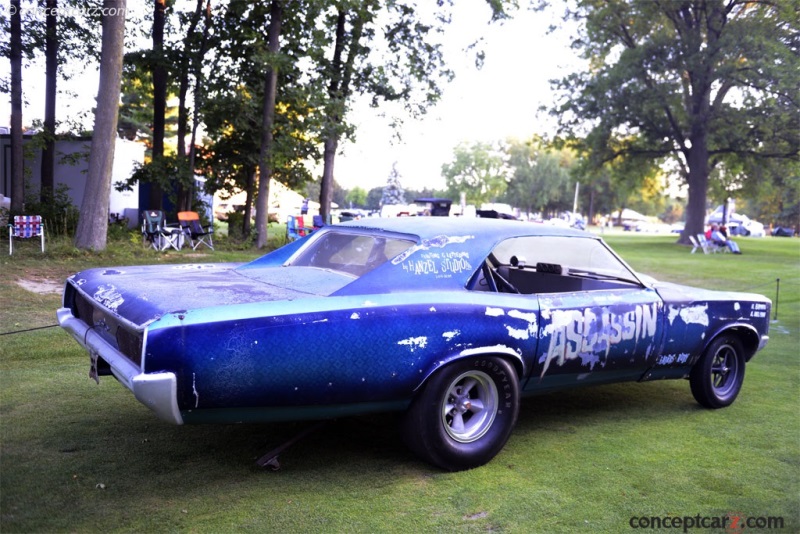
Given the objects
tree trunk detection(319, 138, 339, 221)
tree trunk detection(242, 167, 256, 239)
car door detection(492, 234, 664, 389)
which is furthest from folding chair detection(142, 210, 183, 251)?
car door detection(492, 234, 664, 389)

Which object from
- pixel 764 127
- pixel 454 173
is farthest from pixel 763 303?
pixel 454 173

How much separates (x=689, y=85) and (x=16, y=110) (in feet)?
94.2

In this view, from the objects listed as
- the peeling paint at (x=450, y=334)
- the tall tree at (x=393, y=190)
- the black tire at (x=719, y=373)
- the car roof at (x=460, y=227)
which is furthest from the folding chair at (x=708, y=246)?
the tall tree at (x=393, y=190)

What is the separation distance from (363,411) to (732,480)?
2.10m

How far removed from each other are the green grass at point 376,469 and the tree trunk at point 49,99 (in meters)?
15.2

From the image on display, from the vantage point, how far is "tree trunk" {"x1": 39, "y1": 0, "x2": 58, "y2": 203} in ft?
59.4

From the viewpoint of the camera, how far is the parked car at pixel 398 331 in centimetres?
313

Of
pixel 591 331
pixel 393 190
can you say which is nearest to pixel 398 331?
pixel 591 331

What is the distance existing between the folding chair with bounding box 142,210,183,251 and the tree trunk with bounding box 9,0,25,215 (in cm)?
361

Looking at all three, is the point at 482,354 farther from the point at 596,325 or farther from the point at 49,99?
the point at 49,99

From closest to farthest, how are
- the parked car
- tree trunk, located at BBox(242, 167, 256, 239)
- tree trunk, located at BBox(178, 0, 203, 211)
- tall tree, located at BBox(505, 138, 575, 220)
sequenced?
the parked car < tree trunk, located at BBox(178, 0, 203, 211) < tree trunk, located at BBox(242, 167, 256, 239) < tall tree, located at BBox(505, 138, 575, 220)

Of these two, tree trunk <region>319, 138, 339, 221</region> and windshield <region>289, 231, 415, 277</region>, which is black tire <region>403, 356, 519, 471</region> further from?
tree trunk <region>319, 138, 339, 221</region>

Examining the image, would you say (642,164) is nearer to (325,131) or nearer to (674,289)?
(325,131)

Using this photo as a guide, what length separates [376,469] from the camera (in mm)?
3799
